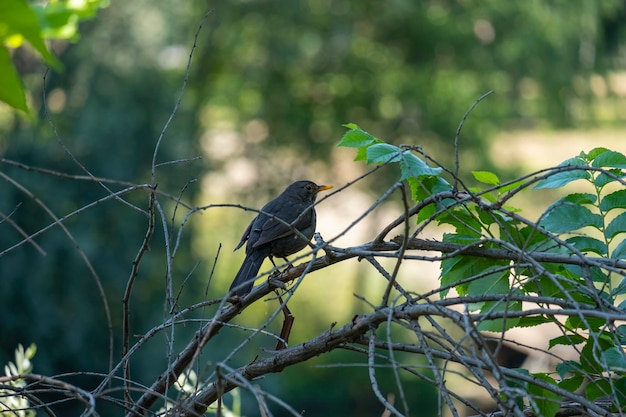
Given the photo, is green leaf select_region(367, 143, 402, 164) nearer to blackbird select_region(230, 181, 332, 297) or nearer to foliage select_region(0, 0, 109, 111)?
foliage select_region(0, 0, 109, 111)

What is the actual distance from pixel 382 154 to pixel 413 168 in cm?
8

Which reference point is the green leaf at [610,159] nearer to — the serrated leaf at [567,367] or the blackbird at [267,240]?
the serrated leaf at [567,367]

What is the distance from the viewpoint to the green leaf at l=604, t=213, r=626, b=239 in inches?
78.0

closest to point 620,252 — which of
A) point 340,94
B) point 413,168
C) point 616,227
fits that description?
point 616,227

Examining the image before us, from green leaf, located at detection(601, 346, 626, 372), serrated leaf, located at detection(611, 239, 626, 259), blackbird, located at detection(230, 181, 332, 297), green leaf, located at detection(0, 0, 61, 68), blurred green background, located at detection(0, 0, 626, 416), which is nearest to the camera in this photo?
green leaf, located at detection(0, 0, 61, 68)

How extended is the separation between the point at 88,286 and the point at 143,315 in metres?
0.79

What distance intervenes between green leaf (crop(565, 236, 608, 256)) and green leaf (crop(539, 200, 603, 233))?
40 millimetres

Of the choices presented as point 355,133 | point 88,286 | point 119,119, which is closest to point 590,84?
point 119,119

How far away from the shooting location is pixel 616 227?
2.00 metres

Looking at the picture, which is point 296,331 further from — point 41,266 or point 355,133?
point 355,133

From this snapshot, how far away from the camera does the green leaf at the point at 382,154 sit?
74.4 inches

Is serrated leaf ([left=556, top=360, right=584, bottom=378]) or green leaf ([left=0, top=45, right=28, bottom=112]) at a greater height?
serrated leaf ([left=556, top=360, right=584, bottom=378])

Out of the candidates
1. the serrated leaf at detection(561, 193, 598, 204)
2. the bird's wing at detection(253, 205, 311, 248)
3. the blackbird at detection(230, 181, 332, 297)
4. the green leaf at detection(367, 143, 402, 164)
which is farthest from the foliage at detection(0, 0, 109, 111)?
the bird's wing at detection(253, 205, 311, 248)

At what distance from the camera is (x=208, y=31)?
15.4 metres
